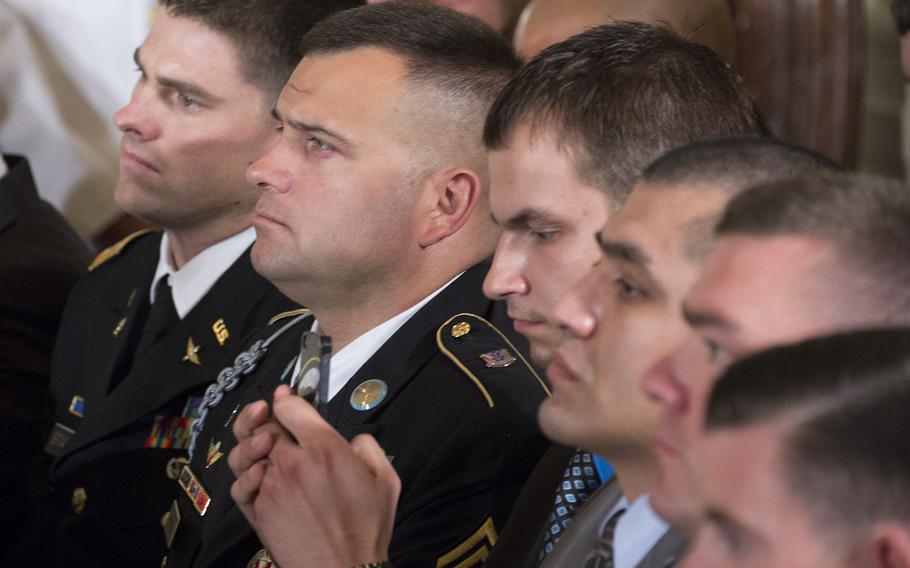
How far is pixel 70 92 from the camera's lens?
145 inches

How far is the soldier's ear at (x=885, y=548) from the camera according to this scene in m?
0.77

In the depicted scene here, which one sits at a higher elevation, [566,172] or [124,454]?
[566,172]

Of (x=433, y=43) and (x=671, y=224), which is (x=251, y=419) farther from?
(x=433, y=43)

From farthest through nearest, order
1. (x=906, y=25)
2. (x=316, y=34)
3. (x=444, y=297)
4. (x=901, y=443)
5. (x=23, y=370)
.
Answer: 1. (x=23, y=370)
2. (x=906, y=25)
3. (x=316, y=34)
4. (x=444, y=297)
5. (x=901, y=443)

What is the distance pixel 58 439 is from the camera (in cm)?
239

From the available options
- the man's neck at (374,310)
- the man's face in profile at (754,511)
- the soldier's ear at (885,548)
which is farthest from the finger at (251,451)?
the soldier's ear at (885,548)

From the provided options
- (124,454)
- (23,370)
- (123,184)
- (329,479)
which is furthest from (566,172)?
(23,370)

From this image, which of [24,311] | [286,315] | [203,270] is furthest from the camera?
[24,311]

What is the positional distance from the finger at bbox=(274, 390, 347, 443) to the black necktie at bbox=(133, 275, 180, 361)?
100 centimetres

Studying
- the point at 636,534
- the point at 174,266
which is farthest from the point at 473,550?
the point at 174,266

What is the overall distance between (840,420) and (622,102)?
78cm

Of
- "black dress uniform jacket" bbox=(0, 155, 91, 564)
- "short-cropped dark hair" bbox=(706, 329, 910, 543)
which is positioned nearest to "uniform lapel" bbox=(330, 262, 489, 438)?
"short-cropped dark hair" bbox=(706, 329, 910, 543)

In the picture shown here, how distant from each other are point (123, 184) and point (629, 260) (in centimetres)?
145

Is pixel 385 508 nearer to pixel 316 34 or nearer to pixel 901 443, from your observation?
pixel 901 443
